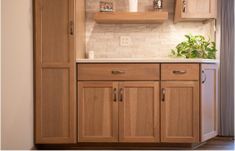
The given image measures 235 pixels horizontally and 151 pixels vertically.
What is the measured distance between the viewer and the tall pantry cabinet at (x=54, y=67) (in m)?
2.71

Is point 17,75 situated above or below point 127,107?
above

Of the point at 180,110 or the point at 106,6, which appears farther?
the point at 106,6

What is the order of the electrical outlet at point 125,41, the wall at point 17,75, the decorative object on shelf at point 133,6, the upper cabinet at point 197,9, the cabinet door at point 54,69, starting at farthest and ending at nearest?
1. the electrical outlet at point 125,41
2. the decorative object on shelf at point 133,6
3. the upper cabinet at point 197,9
4. the cabinet door at point 54,69
5. the wall at point 17,75

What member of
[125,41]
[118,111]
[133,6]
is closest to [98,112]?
[118,111]

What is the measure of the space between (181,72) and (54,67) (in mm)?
1129

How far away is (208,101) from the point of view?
284 cm

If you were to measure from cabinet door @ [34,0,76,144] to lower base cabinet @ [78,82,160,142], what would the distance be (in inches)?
4.6

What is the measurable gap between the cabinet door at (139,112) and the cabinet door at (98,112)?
2.8 inches

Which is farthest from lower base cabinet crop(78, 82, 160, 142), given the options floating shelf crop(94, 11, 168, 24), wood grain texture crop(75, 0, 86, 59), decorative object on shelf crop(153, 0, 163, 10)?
decorative object on shelf crop(153, 0, 163, 10)

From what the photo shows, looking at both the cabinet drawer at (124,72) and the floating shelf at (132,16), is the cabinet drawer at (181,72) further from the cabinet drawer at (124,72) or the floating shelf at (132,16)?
the floating shelf at (132,16)

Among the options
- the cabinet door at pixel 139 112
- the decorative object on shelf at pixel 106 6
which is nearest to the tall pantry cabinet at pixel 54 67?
the cabinet door at pixel 139 112

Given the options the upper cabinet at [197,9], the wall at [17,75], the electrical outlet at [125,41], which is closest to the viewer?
the wall at [17,75]

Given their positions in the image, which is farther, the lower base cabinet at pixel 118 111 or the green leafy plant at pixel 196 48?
the green leafy plant at pixel 196 48

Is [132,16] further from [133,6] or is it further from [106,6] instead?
[106,6]
